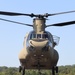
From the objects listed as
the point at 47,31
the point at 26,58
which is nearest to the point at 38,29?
the point at 47,31

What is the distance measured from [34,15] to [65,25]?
2.51 m

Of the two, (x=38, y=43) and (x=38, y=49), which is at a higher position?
(x=38, y=43)

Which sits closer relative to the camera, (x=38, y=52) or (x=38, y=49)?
(x=38, y=49)

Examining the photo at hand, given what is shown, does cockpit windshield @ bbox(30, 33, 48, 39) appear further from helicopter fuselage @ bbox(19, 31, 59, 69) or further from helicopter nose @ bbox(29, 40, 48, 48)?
helicopter nose @ bbox(29, 40, 48, 48)

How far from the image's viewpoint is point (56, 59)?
2186 centimetres

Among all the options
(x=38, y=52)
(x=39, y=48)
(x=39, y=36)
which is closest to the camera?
(x=39, y=48)

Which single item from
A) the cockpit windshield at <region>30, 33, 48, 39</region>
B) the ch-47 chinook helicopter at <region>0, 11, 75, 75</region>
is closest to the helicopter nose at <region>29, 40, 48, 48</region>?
the ch-47 chinook helicopter at <region>0, 11, 75, 75</region>

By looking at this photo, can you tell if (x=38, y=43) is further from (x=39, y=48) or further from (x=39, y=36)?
(x=39, y=36)

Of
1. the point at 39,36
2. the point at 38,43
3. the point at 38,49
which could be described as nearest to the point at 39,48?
the point at 38,49

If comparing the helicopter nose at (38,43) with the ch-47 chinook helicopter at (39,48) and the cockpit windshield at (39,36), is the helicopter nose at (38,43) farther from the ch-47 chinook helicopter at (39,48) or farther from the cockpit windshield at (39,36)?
the cockpit windshield at (39,36)

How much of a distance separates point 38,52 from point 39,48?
1.18 feet

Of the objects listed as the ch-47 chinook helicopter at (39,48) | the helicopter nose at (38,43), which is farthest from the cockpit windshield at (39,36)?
the helicopter nose at (38,43)

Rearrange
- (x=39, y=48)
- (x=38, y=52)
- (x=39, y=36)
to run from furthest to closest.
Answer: (x=39, y=36) → (x=38, y=52) → (x=39, y=48)

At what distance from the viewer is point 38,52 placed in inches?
771
